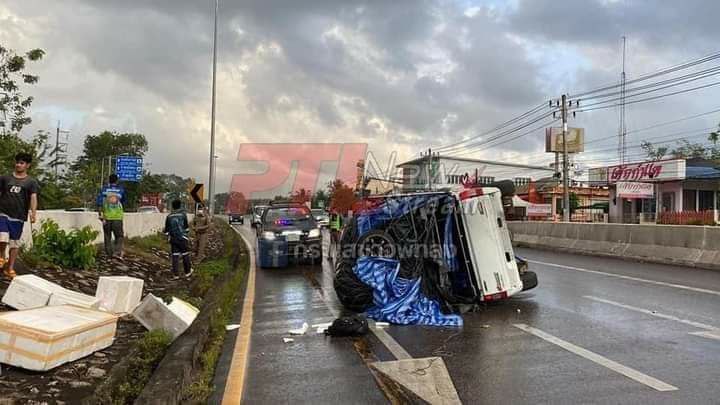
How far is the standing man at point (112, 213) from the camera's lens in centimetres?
1198

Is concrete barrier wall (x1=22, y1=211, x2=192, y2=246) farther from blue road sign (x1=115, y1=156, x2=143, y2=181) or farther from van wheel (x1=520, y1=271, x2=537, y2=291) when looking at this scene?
blue road sign (x1=115, y1=156, x2=143, y2=181)

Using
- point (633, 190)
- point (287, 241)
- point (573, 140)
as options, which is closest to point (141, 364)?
point (287, 241)

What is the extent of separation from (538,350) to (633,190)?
37479 millimetres

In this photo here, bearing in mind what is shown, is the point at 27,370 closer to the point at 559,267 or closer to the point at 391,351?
the point at 391,351

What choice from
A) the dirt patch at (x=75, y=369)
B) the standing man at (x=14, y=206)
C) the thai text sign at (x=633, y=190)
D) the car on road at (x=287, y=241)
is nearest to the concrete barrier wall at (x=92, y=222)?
the dirt patch at (x=75, y=369)

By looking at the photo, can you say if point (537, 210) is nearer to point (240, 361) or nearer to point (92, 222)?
point (92, 222)

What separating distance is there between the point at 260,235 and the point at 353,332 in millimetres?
8860

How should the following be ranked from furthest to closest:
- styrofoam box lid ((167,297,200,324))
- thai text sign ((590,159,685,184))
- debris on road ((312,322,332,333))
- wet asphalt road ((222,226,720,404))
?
thai text sign ((590,159,685,184))
debris on road ((312,322,332,333))
styrofoam box lid ((167,297,200,324))
wet asphalt road ((222,226,720,404))

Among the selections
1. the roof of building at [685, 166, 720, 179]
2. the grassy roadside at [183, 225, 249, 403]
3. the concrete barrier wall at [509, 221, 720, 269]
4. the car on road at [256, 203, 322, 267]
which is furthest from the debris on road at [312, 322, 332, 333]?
the roof of building at [685, 166, 720, 179]

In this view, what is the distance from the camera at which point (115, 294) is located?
7270 millimetres

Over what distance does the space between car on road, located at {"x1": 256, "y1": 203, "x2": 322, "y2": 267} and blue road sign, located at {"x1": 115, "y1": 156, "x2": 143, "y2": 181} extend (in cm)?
2159

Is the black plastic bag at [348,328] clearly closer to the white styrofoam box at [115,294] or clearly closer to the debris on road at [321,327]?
the debris on road at [321,327]

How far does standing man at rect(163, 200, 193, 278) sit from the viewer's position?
12.1m

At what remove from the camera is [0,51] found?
16172mm
